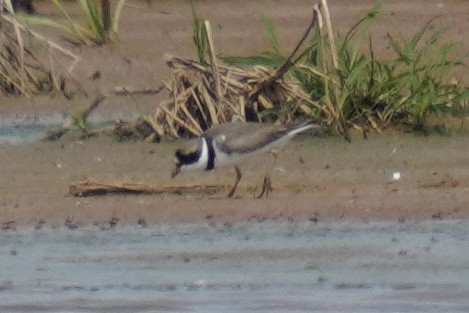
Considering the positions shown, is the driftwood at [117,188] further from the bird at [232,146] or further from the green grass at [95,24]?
the green grass at [95,24]

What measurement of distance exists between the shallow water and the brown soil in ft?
0.61

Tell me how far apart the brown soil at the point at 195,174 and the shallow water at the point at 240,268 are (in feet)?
0.61

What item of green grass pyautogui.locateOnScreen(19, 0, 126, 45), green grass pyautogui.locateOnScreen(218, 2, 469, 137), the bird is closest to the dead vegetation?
green grass pyautogui.locateOnScreen(218, 2, 469, 137)

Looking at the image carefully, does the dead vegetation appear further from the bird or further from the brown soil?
the bird

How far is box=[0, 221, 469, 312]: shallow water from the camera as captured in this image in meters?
7.15

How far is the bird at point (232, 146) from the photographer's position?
9.33 meters

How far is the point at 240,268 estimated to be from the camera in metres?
7.73

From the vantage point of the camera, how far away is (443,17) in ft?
50.0

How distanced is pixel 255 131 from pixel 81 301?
8.32ft

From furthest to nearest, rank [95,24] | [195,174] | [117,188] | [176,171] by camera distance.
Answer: [95,24], [195,174], [176,171], [117,188]

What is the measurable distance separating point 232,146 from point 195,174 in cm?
47

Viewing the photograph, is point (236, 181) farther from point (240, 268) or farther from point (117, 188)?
point (240, 268)

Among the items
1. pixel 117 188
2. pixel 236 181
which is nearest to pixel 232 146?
pixel 236 181

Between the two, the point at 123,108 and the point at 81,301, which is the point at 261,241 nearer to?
the point at 81,301
